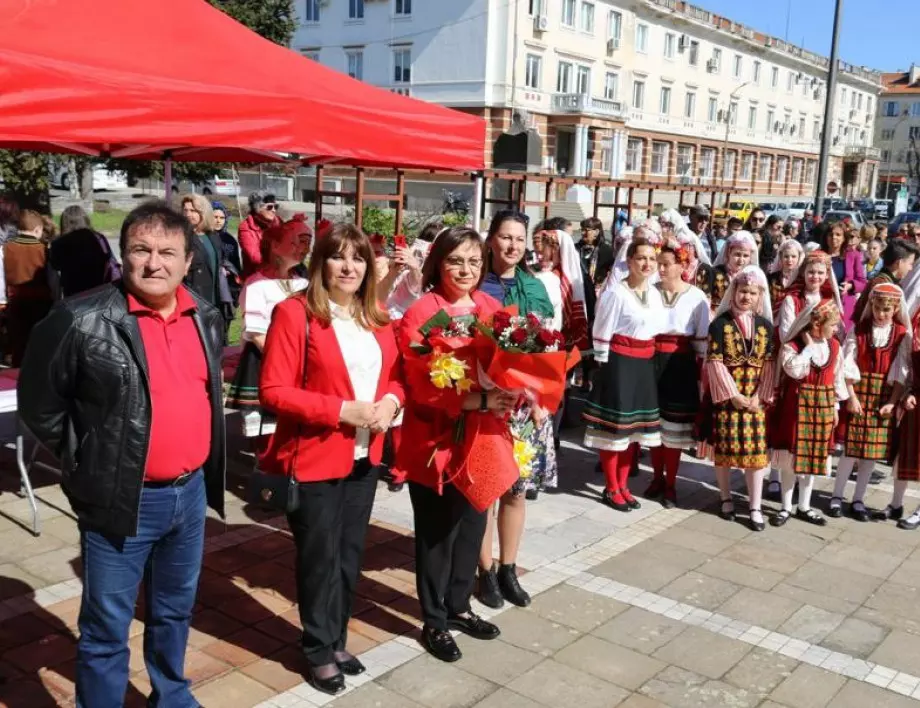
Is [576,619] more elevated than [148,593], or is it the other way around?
[148,593]

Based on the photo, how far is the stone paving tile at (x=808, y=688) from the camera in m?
3.71

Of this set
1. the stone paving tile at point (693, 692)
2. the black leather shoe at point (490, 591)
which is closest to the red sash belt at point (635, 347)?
the black leather shoe at point (490, 591)

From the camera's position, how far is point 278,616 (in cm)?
417

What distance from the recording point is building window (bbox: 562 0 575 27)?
4144 centimetres

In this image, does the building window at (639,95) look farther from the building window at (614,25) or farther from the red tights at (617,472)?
the red tights at (617,472)

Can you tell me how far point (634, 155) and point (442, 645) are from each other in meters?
48.4

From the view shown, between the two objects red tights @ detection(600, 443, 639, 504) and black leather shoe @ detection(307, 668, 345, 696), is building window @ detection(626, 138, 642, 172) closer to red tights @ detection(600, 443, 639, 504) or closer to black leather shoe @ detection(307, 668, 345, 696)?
red tights @ detection(600, 443, 639, 504)

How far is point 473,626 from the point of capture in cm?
405

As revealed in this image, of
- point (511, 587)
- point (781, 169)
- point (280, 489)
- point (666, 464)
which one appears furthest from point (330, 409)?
point (781, 169)

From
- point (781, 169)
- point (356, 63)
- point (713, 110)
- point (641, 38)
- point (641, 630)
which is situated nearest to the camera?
point (641, 630)

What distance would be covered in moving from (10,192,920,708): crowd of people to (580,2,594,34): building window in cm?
3956

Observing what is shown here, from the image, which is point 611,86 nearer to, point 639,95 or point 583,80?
point 583,80

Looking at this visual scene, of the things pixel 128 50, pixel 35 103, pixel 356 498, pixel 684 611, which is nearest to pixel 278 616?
pixel 356 498

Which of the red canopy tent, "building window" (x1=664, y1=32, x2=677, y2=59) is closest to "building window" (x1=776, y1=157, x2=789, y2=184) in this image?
"building window" (x1=664, y1=32, x2=677, y2=59)
